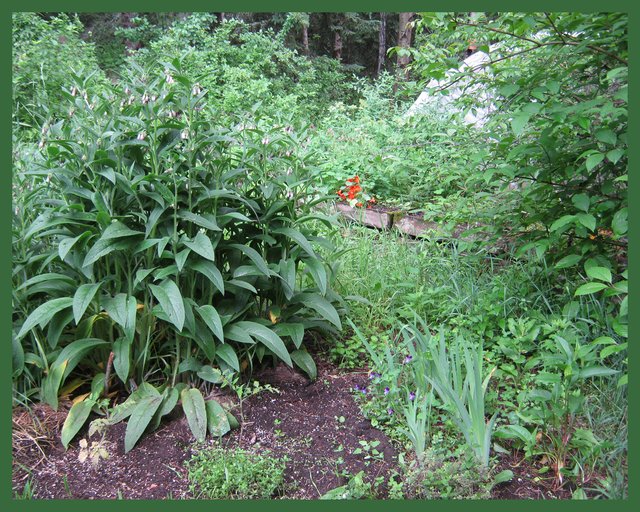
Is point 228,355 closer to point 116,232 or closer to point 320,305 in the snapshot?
point 320,305

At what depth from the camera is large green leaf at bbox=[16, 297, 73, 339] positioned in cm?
239

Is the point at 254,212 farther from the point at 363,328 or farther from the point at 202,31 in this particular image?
the point at 202,31

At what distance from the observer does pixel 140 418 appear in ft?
8.04

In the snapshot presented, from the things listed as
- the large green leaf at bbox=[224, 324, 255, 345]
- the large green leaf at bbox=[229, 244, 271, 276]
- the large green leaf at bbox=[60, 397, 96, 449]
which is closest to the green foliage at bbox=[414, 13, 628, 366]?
the large green leaf at bbox=[229, 244, 271, 276]

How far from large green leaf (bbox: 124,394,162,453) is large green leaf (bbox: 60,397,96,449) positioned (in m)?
0.22

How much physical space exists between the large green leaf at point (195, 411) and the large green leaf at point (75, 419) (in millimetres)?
415

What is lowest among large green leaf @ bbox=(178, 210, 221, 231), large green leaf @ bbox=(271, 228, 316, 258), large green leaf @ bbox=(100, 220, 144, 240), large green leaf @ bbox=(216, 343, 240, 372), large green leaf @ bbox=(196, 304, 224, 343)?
large green leaf @ bbox=(216, 343, 240, 372)

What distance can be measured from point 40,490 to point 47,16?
41.5 ft

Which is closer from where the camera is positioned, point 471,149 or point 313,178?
point 313,178

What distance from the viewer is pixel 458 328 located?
123 inches

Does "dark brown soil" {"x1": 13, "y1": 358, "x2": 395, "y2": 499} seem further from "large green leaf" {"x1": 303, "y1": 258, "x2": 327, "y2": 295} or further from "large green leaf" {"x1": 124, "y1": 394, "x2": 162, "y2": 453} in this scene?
"large green leaf" {"x1": 303, "y1": 258, "x2": 327, "y2": 295}

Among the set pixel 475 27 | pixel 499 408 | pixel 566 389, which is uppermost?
pixel 475 27

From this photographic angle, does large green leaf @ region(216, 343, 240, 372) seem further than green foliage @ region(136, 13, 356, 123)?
No

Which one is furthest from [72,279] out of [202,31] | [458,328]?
[202,31]
